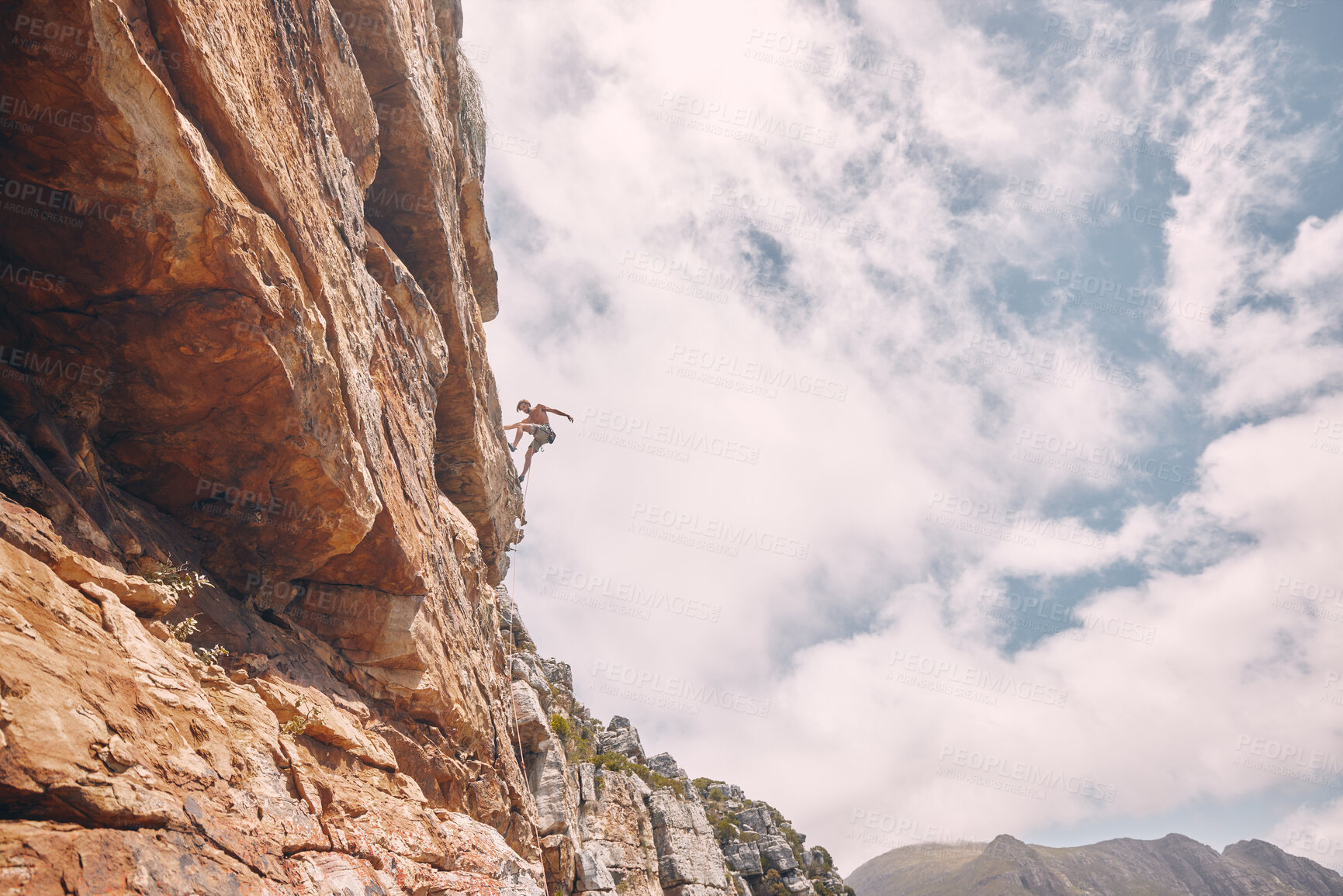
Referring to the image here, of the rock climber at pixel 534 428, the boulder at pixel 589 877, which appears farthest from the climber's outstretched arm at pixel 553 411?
the boulder at pixel 589 877

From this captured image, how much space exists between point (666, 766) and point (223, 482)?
2098 inches

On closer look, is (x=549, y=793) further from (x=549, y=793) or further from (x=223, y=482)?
(x=223, y=482)

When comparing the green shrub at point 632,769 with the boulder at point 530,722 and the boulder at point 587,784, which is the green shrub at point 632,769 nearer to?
the boulder at point 587,784

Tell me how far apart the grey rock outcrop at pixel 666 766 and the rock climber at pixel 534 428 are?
121 ft

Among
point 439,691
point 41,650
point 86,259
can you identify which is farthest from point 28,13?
point 439,691

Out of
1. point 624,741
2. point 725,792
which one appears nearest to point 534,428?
point 624,741

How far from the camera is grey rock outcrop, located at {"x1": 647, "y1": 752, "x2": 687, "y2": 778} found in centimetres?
5503

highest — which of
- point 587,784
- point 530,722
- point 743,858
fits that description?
point 530,722

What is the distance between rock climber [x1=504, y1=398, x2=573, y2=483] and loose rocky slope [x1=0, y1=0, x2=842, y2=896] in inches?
490

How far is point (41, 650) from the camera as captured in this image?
17.7ft

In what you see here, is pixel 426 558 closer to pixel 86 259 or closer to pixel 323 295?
pixel 323 295

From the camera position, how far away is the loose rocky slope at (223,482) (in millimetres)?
5816

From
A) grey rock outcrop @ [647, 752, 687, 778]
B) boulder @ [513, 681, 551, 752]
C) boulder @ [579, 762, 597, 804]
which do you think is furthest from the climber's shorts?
grey rock outcrop @ [647, 752, 687, 778]

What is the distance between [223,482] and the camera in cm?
980
